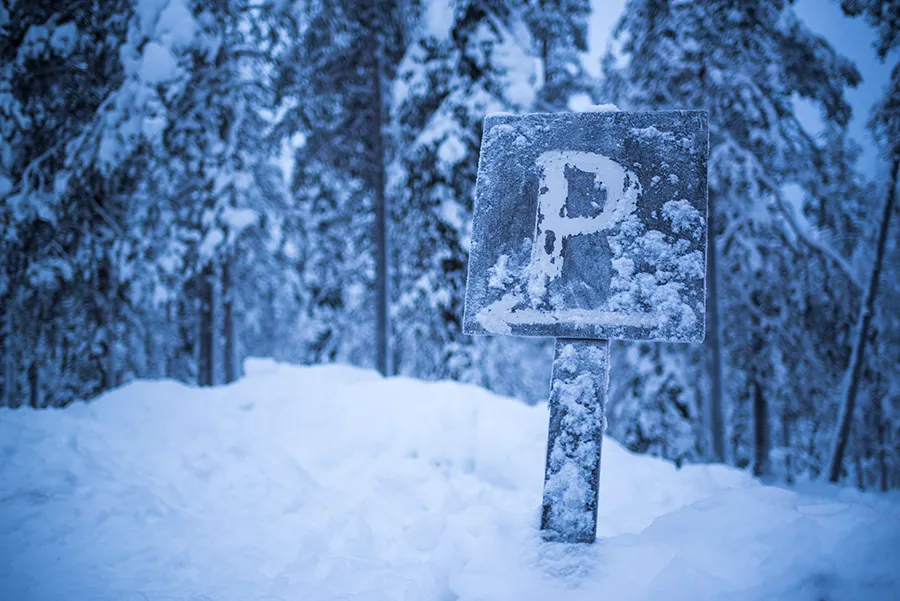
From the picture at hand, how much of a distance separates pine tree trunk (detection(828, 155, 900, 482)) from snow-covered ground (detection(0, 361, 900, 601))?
3291 mm

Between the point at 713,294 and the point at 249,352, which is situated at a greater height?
the point at 713,294

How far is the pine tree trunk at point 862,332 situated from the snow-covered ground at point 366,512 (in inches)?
130

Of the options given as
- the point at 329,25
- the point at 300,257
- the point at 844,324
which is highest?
the point at 329,25

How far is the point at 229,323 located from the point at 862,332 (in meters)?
10.5

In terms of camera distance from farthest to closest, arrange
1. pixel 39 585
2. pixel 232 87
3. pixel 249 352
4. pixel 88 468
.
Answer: pixel 249 352
pixel 232 87
pixel 88 468
pixel 39 585

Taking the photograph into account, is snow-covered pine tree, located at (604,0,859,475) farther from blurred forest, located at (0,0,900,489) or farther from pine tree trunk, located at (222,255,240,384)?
pine tree trunk, located at (222,255,240,384)

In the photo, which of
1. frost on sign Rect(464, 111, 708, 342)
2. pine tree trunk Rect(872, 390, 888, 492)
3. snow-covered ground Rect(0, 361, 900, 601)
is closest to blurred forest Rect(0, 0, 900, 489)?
pine tree trunk Rect(872, 390, 888, 492)

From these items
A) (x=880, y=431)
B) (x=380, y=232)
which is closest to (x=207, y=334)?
(x=380, y=232)

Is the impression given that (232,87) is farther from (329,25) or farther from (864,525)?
(864,525)

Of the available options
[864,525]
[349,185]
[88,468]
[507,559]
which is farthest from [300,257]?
[864,525]

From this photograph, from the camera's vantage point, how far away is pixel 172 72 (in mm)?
6086

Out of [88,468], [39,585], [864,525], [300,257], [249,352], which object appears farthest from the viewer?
[249,352]

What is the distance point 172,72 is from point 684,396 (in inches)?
363

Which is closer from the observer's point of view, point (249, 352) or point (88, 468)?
point (88, 468)
